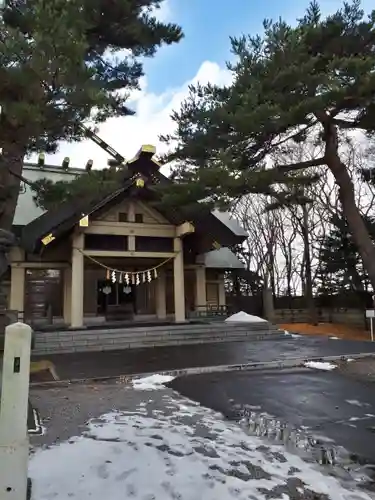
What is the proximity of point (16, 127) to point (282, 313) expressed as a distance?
750 inches

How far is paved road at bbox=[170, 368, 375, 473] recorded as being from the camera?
3.86 m

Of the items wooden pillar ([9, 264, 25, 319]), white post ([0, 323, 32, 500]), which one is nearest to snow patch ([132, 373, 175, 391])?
white post ([0, 323, 32, 500])

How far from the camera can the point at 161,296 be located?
1616cm

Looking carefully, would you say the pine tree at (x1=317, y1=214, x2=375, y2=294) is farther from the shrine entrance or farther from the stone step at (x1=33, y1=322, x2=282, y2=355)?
the shrine entrance

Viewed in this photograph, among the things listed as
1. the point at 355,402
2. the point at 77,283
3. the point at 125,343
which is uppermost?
the point at 77,283

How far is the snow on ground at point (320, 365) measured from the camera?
7281 millimetres

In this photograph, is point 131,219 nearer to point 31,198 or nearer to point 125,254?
point 125,254

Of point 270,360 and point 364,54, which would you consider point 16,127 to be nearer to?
point 364,54

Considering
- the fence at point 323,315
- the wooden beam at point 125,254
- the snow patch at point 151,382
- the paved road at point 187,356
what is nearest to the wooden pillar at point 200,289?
the wooden beam at point 125,254

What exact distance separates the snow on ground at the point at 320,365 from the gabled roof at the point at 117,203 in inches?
218

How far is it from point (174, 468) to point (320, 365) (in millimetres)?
5353

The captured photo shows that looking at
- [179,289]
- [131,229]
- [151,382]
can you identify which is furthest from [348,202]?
[131,229]

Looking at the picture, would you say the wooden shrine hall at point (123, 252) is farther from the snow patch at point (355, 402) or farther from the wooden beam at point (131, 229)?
the snow patch at point (355, 402)

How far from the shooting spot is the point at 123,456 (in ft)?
10.2
